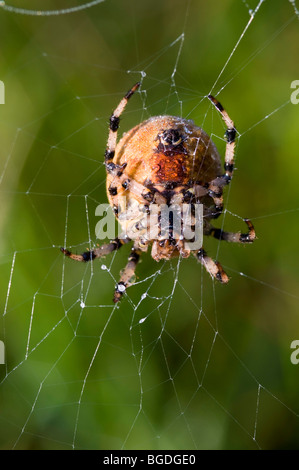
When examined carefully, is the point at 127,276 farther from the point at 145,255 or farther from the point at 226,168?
the point at 226,168

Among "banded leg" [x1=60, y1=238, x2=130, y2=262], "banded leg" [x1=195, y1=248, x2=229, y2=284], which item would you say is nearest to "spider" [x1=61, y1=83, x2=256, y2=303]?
"banded leg" [x1=195, y1=248, x2=229, y2=284]

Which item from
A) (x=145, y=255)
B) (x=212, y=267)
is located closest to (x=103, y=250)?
(x=145, y=255)

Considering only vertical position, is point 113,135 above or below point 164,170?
above

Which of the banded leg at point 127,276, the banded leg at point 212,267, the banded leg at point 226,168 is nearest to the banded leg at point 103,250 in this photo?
the banded leg at point 127,276

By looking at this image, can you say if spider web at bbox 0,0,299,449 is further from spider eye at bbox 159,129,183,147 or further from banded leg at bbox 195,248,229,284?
spider eye at bbox 159,129,183,147
